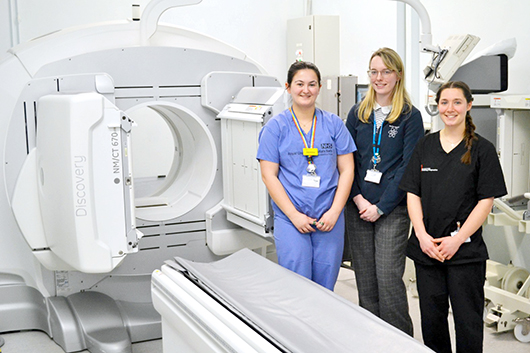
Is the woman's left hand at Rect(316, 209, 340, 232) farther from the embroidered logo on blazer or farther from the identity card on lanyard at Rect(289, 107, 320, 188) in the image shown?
the embroidered logo on blazer

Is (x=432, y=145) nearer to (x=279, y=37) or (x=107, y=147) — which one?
(x=107, y=147)

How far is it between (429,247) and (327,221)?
0.43 meters

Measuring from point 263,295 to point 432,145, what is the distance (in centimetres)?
90

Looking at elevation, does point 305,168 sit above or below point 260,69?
below

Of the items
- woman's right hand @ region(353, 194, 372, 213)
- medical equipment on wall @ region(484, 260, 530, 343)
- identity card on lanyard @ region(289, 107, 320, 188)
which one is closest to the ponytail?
woman's right hand @ region(353, 194, 372, 213)

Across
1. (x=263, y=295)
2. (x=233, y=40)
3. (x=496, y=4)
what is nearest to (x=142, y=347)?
(x=263, y=295)

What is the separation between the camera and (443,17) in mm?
5023

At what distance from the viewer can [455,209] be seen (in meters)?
2.29

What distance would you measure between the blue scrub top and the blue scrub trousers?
0.07 m

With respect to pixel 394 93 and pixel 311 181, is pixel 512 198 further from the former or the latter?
pixel 311 181

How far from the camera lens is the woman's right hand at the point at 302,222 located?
8.21ft

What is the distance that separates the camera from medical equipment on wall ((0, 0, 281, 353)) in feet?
9.25

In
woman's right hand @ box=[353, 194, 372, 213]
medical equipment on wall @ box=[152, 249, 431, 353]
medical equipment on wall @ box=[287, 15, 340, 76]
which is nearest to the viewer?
medical equipment on wall @ box=[152, 249, 431, 353]

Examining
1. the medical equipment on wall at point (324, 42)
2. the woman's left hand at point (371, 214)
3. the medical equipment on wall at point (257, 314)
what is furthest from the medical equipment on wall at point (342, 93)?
the medical equipment on wall at point (257, 314)
